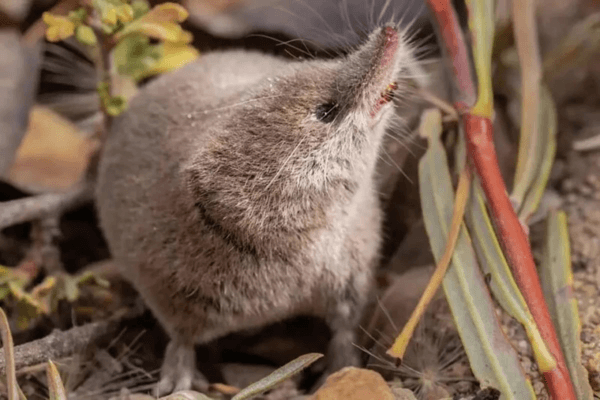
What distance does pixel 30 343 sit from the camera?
7.40 feet

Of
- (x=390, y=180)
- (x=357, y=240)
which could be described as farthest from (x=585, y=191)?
(x=357, y=240)

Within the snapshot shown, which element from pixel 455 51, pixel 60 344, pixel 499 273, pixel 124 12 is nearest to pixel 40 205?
pixel 60 344

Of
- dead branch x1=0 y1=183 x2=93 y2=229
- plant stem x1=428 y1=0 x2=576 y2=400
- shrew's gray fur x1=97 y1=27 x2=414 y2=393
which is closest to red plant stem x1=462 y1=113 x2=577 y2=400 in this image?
plant stem x1=428 y1=0 x2=576 y2=400

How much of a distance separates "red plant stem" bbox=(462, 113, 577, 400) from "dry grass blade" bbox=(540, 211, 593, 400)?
0.04 metres

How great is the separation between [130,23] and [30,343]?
1.12 metres

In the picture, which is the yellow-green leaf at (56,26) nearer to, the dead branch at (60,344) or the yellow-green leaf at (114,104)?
the yellow-green leaf at (114,104)

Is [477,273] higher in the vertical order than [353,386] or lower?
higher

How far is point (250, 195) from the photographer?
2.04 meters

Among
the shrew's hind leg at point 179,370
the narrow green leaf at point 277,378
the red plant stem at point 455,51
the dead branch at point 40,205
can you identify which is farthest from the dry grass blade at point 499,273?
the dead branch at point 40,205

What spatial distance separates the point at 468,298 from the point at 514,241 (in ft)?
0.74

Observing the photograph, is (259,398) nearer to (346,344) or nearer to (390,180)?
(346,344)

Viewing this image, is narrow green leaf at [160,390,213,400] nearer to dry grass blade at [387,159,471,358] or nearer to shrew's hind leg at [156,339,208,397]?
shrew's hind leg at [156,339,208,397]

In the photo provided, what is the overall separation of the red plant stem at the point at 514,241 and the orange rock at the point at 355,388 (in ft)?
1.44

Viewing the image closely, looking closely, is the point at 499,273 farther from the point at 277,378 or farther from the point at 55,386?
the point at 55,386
